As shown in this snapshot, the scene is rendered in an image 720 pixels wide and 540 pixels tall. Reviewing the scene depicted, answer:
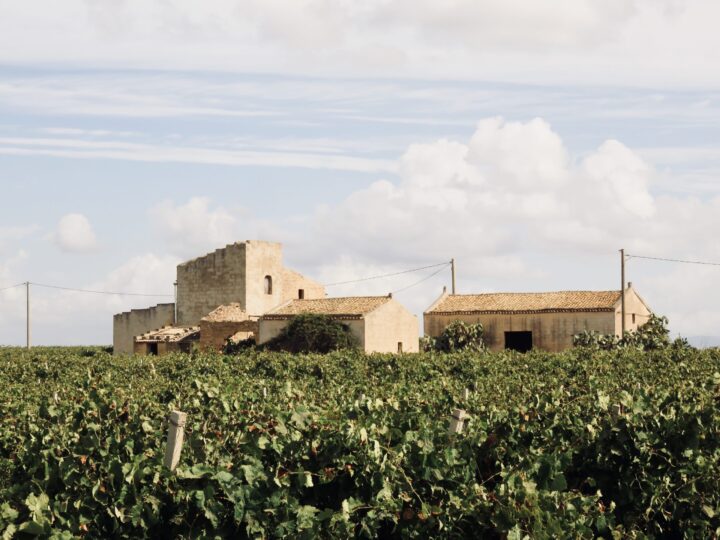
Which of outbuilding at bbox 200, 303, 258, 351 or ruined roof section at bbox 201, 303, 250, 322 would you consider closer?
outbuilding at bbox 200, 303, 258, 351

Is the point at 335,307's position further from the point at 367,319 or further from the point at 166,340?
the point at 166,340

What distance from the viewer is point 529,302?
44.8 metres

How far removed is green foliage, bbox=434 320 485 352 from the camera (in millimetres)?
44781

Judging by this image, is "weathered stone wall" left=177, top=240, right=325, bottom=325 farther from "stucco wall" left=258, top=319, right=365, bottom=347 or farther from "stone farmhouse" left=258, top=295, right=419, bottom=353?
"stucco wall" left=258, top=319, right=365, bottom=347

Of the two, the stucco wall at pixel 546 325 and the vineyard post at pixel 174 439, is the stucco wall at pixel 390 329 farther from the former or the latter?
the vineyard post at pixel 174 439

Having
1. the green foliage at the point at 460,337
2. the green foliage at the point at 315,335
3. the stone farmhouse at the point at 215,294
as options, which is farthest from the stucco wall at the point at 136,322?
the green foliage at the point at 460,337

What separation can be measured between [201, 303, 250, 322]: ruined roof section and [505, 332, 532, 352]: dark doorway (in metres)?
11.9

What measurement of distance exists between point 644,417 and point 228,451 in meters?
3.59

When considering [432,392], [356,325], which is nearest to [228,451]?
[432,392]

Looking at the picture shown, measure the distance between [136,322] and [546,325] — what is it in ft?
67.5

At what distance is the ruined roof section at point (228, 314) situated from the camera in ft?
148

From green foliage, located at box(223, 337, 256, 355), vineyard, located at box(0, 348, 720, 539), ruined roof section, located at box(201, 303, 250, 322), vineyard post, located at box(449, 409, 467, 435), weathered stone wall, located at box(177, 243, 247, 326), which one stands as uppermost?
weathered stone wall, located at box(177, 243, 247, 326)

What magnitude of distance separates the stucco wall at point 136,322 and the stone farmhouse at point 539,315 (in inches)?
517

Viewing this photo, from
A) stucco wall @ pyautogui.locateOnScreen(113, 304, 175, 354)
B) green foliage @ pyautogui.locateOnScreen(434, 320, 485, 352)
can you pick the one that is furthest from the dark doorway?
stucco wall @ pyautogui.locateOnScreen(113, 304, 175, 354)
